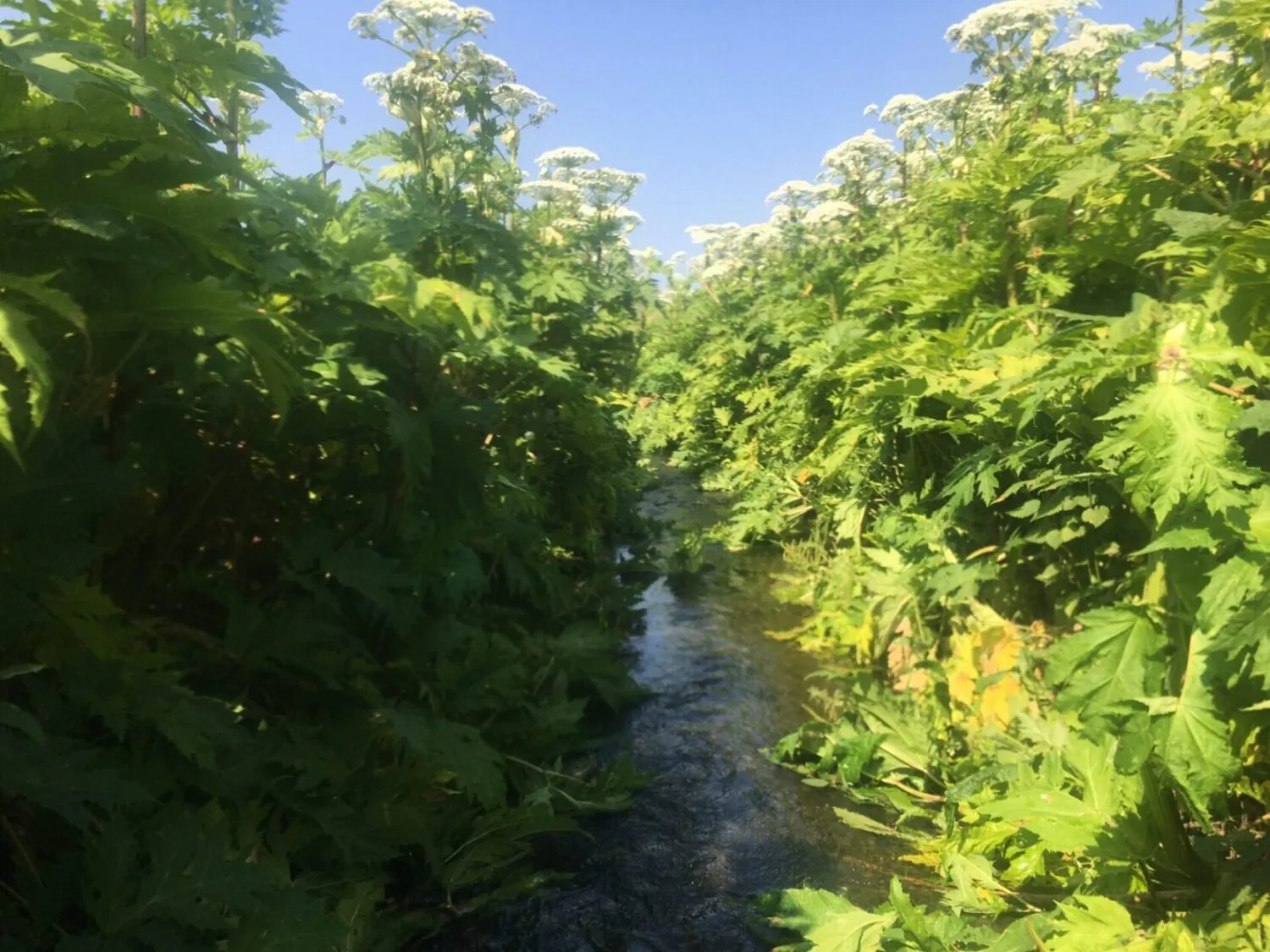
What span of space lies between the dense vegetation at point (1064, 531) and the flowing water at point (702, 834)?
22 centimetres

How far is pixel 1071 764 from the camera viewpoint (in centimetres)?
231

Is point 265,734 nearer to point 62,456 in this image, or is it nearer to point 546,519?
Answer: point 62,456

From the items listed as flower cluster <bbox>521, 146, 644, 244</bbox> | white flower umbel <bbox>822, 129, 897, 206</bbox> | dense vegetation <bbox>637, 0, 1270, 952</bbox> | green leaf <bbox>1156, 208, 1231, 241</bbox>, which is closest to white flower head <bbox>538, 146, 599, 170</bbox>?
flower cluster <bbox>521, 146, 644, 244</bbox>

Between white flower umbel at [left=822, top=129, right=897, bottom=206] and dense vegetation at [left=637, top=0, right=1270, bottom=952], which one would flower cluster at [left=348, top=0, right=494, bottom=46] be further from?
white flower umbel at [left=822, top=129, right=897, bottom=206]

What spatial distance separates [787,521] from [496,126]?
4.06 metres

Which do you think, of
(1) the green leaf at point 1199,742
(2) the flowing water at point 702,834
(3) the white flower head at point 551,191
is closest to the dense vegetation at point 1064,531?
(1) the green leaf at point 1199,742

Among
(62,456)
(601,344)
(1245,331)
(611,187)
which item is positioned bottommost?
(62,456)

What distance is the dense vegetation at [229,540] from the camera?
4.28ft

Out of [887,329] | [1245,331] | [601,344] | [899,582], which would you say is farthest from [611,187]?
[1245,331]

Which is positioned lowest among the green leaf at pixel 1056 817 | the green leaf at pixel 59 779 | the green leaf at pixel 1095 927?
the green leaf at pixel 1095 927

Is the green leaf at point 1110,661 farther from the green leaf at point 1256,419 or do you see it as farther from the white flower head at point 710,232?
the white flower head at point 710,232

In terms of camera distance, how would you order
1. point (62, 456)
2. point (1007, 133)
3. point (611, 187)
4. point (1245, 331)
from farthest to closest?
point (611, 187), point (1007, 133), point (1245, 331), point (62, 456)

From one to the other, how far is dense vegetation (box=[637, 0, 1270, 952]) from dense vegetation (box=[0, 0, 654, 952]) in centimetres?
124

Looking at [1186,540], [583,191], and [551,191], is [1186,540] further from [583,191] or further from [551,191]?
[583,191]
